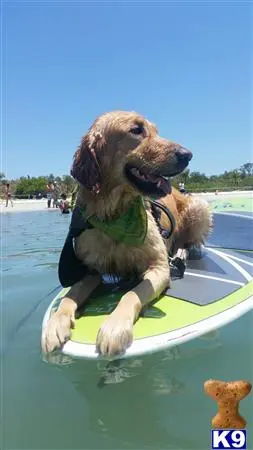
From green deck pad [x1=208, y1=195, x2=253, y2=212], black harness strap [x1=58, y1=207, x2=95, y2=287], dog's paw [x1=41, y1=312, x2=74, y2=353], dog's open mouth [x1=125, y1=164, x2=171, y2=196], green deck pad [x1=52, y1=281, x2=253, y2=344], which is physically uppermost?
dog's open mouth [x1=125, y1=164, x2=171, y2=196]

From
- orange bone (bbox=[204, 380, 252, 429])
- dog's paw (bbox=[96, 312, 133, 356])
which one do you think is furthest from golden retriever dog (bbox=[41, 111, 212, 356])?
orange bone (bbox=[204, 380, 252, 429])

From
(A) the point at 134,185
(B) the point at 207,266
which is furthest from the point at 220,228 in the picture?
(A) the point at 134,185

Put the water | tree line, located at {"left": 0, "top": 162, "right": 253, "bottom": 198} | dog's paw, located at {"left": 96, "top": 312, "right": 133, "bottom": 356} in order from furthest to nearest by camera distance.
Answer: tree line, located at {"left": 0, "top": 162, "right": 253, "bottom": 198} < dog's paw, located at {"left": 96, "top": 312, "right": 133, "bottom": 356} < the water

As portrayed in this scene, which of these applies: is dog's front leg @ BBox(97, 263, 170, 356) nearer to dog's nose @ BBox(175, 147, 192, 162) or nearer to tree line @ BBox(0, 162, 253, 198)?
dog's nose @ BBox(175, 147, 192, 162)

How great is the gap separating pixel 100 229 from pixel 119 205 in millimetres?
255

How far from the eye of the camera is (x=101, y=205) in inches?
146

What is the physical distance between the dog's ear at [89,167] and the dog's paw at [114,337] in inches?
50.6

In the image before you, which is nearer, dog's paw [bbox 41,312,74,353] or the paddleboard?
the paddleboard

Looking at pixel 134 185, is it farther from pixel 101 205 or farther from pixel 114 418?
pixel 114 418

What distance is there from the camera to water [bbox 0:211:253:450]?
2197mm

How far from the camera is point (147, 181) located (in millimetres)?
3605

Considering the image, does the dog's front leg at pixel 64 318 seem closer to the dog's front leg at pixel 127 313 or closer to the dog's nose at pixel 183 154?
the dog's front leg at pixel 127 313

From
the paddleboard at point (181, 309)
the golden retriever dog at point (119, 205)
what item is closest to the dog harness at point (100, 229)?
the golden retriever dog at point (119, 205)

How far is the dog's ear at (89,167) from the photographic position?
12.1ft
